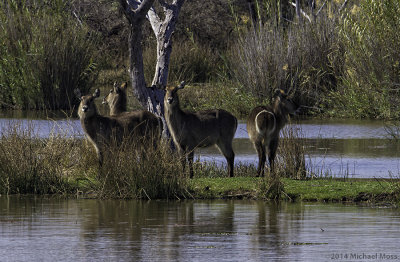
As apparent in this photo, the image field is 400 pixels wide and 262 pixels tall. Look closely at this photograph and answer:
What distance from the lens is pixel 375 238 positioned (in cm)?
859

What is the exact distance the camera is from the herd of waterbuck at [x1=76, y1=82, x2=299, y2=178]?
1324 cm

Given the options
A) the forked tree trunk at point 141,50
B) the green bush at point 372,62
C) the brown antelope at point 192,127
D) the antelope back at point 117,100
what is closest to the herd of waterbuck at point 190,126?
the brown antelope at point 192,127

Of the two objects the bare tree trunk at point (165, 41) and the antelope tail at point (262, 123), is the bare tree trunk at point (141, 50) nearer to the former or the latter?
the bare tree trunk at point (165, 41)

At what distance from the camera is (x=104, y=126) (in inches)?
524

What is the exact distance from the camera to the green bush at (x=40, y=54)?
2567cm

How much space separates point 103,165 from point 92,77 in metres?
17.1

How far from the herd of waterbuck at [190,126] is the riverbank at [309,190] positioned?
3.09ft

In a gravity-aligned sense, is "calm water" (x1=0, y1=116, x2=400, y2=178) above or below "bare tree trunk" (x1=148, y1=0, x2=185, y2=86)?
below

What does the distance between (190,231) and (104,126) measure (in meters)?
4.52

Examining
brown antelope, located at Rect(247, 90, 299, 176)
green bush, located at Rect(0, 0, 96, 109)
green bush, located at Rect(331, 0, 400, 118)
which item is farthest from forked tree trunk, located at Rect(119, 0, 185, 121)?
green bush, located at Rect(0, 0, 96, 109)

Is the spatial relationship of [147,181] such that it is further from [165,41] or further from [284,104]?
[165,41]

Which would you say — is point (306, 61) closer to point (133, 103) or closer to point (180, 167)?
point (133, 103)

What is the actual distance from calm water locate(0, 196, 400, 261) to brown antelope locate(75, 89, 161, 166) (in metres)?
1.66

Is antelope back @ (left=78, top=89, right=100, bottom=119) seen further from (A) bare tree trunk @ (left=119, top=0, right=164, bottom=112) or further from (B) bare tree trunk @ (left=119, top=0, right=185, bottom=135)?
(A) bare tree trunk @ (left=119, top=0, right=164, bottom=112)
